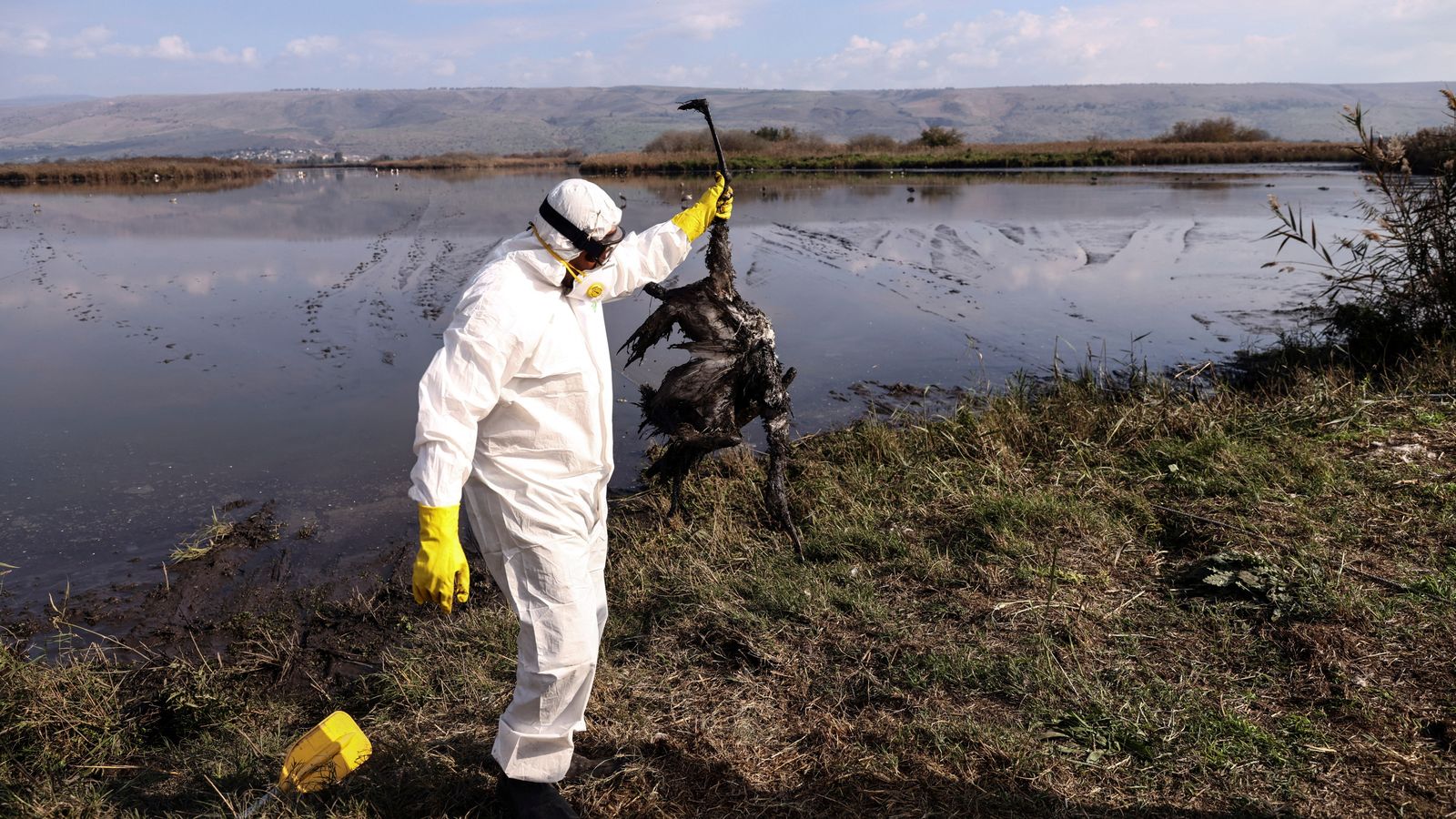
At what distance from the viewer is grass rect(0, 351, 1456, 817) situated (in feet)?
9.96

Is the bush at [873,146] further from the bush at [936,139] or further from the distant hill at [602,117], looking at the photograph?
the distant hill at [602,117]

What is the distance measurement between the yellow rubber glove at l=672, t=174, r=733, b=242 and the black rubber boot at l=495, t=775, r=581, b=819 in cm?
217

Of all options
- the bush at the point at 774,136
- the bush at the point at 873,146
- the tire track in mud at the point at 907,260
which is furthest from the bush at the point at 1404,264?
the bush at the point at 774,136

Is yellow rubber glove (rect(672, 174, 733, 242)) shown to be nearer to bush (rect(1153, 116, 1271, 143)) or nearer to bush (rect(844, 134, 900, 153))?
bush (rect(844, 134, 900, 153))

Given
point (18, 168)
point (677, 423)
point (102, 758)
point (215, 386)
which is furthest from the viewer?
point (18, 168)

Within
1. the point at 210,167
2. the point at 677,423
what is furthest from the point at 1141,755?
the point at 210,167

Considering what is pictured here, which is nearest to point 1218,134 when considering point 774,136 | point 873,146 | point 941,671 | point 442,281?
point 873,146

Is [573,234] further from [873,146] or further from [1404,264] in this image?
[873,146]

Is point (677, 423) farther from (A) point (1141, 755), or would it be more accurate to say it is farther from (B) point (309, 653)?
(A) point (1141, 755)

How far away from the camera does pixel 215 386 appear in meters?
8.85

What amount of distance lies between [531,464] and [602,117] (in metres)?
164

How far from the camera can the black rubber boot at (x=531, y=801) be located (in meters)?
2.88

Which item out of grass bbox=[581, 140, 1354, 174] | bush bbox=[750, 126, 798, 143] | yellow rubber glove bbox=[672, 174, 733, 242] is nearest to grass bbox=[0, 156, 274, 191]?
grass bbox=[581, 140, 1354, 174]

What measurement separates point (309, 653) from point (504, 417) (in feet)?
7.70
